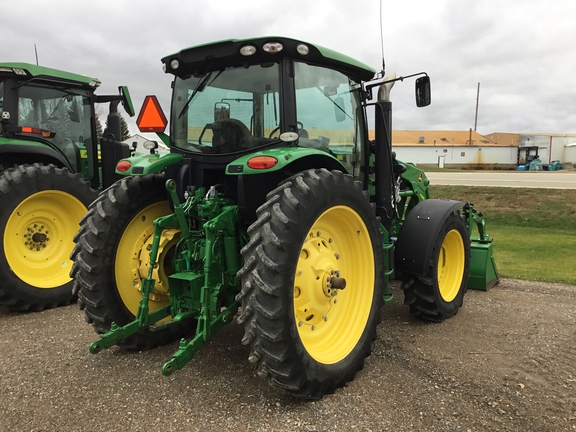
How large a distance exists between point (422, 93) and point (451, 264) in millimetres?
1904

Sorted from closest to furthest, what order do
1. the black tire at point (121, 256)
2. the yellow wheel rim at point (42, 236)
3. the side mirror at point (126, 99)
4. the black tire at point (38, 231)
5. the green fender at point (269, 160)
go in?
the green fender at point (269, 160) → the black tire at point (121, 256) → the black tire at point (38, 231) → the yellow wheel rim at point (42, 236) → the side mirror at point (126, 99)

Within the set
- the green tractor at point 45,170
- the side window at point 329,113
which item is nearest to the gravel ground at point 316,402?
the green tractor at point 45,170

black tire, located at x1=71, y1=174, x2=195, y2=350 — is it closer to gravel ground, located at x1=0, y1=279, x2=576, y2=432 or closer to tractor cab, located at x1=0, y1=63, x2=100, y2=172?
gravel ground, located at x1=0, y1=279, x2=576, y2=432

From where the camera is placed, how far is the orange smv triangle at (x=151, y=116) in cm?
356

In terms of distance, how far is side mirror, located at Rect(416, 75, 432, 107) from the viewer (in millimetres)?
4215

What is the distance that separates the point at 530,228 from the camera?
11828mm

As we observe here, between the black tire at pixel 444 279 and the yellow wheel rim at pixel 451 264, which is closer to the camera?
the black tire at pixel 444 279

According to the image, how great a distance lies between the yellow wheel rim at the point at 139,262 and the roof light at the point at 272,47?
1504 mm

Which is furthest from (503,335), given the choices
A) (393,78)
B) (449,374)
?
(393,78)

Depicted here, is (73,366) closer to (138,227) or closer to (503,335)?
(138,227)

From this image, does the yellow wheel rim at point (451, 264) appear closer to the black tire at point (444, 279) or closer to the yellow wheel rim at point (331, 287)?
the black tire at point (444, 279)

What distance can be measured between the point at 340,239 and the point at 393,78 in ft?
5.43

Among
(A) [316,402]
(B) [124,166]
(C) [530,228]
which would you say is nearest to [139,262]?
(B) [124,166]


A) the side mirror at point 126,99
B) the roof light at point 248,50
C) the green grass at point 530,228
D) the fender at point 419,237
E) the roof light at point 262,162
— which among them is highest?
the side mirror at point 126,99
